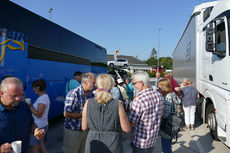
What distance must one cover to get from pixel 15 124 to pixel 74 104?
969 mm

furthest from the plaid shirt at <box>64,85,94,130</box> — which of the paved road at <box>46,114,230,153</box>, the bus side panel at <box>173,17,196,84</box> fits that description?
the bus side panel at <box>173,17,196,84</box>

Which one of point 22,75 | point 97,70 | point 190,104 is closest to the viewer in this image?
point 22,75

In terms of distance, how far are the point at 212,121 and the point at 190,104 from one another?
1.13 meters

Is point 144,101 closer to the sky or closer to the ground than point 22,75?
closer to the ground

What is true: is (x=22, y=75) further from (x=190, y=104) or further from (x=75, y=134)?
(x=190, y=104)

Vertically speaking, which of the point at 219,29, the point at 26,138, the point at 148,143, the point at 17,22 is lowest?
the point at 148,143

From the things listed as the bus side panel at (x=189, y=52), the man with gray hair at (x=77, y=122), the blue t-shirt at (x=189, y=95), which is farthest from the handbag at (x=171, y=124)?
the bus side panel at (x=189, y=52)

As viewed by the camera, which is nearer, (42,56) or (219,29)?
(219,29)

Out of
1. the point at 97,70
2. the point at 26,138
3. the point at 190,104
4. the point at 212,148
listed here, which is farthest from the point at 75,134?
the point at 97,70

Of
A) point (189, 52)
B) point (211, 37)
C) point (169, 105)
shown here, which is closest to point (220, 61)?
point (211, 37)

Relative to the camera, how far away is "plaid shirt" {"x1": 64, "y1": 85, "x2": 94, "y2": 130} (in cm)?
285

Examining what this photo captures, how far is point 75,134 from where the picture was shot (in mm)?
2961

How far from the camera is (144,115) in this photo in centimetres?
253

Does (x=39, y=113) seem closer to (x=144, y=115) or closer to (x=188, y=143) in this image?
(x=144, y=115)
